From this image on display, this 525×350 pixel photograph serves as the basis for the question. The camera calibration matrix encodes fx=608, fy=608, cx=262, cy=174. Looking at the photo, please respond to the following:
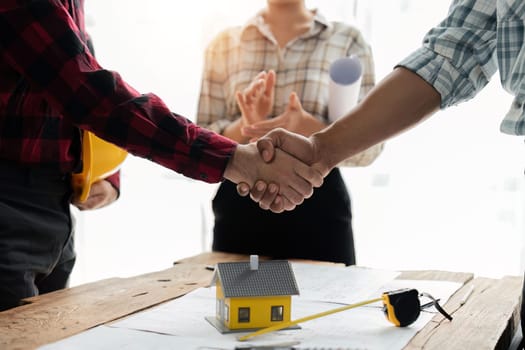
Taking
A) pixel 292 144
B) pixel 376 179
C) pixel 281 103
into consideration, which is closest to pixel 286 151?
pixel 292 144

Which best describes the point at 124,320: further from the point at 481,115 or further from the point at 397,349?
the point at 481,115

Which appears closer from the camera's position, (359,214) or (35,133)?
(35,133)

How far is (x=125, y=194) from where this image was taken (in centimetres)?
323

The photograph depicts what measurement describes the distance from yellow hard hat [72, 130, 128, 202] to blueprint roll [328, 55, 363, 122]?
699mm

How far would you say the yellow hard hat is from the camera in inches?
54.4

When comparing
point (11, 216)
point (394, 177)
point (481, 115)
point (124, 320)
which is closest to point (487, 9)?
point (124, 320)

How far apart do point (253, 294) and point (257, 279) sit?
4 cm

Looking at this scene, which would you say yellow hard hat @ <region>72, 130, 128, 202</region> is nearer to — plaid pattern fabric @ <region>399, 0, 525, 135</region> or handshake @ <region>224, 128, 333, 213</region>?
handshake @ <region>224, 128, 333, 213</region>

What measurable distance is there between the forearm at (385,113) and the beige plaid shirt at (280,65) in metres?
0.50

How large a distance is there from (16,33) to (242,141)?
2.75 feet

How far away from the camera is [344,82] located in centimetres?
179

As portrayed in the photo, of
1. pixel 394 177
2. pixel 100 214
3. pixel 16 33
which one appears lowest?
pixel 100 214

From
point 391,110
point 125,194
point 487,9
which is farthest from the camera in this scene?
point 125,194

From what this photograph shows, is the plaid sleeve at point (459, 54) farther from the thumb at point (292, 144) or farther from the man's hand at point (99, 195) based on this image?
the man's hand at point (99, 195)
